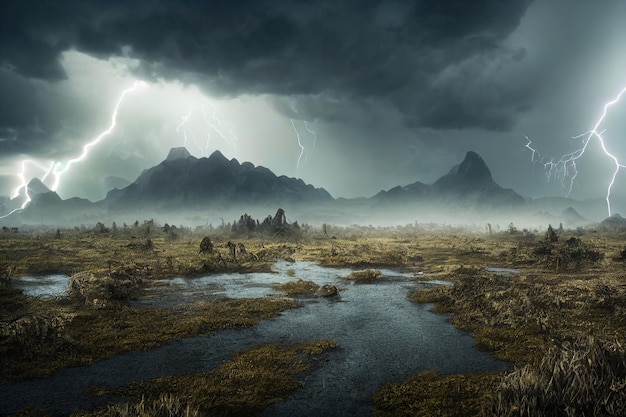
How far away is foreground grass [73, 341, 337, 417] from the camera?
16.3 m

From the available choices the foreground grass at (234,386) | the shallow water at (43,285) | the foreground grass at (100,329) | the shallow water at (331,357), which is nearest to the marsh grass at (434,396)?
the shallow water at (331,357)

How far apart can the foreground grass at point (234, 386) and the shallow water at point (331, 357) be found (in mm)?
814

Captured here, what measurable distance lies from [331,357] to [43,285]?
41.8 meters

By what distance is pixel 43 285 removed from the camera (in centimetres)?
4741

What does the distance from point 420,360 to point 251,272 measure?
4266cm

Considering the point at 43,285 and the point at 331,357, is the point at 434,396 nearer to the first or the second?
the point at 331,357

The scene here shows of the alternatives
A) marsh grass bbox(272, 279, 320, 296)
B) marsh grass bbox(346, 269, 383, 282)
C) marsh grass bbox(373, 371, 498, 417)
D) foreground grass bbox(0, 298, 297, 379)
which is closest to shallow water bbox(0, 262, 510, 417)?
marsh grass bbox(373, 371, 498, 417)

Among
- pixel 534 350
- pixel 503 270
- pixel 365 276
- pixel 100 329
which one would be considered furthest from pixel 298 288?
pixel 503 270

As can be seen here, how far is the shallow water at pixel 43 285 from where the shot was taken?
41531 mm

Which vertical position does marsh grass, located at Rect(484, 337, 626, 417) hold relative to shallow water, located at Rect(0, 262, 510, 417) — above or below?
above

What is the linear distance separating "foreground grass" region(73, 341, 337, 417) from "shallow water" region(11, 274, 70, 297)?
2792 centimetres

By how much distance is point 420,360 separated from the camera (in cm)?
2223

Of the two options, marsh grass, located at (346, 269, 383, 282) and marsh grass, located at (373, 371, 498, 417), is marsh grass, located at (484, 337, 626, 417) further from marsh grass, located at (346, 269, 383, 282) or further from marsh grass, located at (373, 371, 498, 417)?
marsh grass, located at (346, 269, 383, 282)

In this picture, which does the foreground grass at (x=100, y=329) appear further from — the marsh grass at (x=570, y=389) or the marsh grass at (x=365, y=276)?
the marsh grass at (x=570, y=389)
